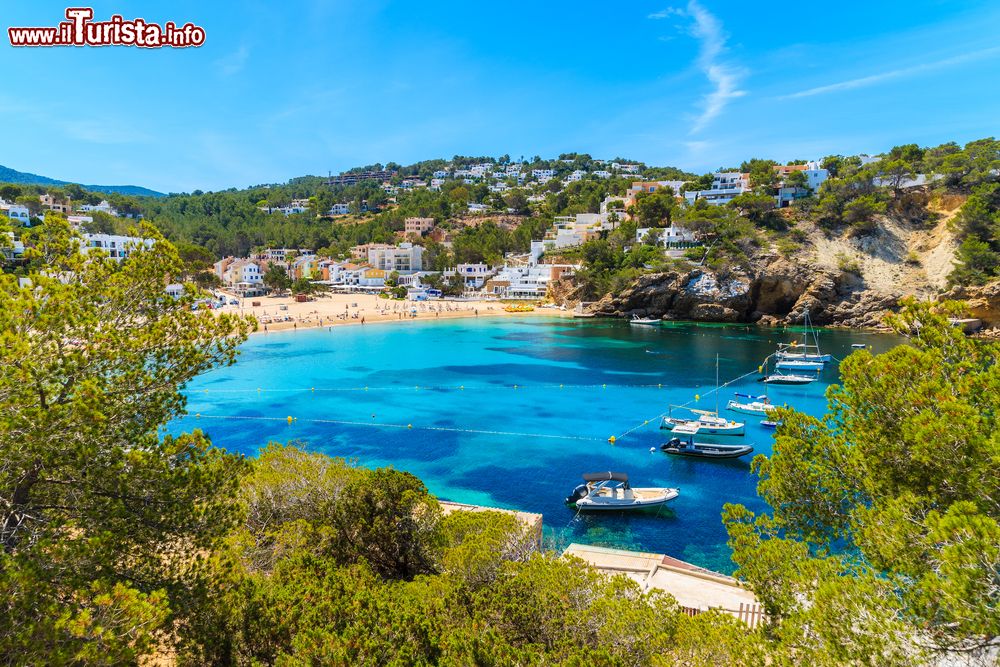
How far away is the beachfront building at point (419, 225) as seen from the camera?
339 feet

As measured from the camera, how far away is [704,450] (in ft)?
70.9

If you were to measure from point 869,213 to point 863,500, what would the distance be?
66.2m

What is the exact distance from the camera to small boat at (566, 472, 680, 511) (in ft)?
55.7

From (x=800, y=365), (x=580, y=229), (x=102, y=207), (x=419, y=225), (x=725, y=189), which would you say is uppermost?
(x=725, y=189)

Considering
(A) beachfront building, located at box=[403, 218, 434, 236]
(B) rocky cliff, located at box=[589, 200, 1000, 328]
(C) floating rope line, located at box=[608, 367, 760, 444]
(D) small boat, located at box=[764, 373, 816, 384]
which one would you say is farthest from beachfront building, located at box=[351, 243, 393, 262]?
(D) small boat, located at box=[764, 373, 816, 384]

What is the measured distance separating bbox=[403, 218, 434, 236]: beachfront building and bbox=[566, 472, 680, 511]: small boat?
91.1 meters

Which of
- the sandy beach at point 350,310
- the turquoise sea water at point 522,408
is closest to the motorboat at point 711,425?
the turquoise sea water at point 522,408

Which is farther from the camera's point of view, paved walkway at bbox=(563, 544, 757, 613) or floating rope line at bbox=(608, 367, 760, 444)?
floating rope line at bbox=(608, 367, 760, 444)

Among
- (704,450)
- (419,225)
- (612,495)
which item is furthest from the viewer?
(419,225)

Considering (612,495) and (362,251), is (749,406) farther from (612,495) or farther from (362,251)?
(362,251)

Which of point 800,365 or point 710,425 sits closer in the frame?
point 710,425

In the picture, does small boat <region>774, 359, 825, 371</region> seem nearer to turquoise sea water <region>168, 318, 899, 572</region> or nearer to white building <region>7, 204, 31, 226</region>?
turquoise sea water <region>168, 318, 899, 572</region>

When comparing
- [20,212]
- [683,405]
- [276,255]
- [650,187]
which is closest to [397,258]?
[276,255]

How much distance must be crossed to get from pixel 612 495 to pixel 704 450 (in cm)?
659
